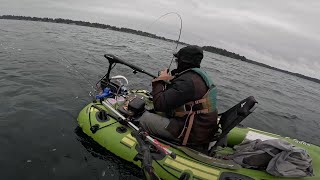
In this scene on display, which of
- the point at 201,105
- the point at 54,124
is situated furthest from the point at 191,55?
the point at 54,124

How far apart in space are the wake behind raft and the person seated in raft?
0.90 ft

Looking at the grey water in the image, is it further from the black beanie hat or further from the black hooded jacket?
the black beanie hat

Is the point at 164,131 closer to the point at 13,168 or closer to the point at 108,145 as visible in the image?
the point at 108,145

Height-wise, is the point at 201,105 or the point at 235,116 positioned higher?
the point at 201,105

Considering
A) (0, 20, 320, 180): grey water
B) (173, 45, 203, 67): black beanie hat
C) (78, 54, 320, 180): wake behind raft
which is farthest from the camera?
(0, 20, 320, 180): grey water

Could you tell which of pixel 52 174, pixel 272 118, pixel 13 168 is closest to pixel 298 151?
pixel 52 174

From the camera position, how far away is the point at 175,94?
16.6 feet

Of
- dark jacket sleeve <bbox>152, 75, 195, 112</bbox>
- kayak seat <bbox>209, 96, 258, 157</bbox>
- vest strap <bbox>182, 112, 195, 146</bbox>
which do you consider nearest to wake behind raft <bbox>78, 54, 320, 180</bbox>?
kayak seat <bbox>209, 96, 258, 157</bbox>

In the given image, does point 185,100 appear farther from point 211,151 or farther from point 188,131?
point 211,151

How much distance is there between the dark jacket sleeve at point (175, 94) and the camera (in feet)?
16.5

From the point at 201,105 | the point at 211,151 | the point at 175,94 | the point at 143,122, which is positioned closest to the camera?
the point at 175,94

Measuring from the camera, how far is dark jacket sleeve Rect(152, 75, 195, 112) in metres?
5.02

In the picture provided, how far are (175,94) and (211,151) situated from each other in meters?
1.57

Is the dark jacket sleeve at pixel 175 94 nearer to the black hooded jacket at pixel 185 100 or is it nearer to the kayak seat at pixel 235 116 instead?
the black hooded jacket at pixel 185 100
